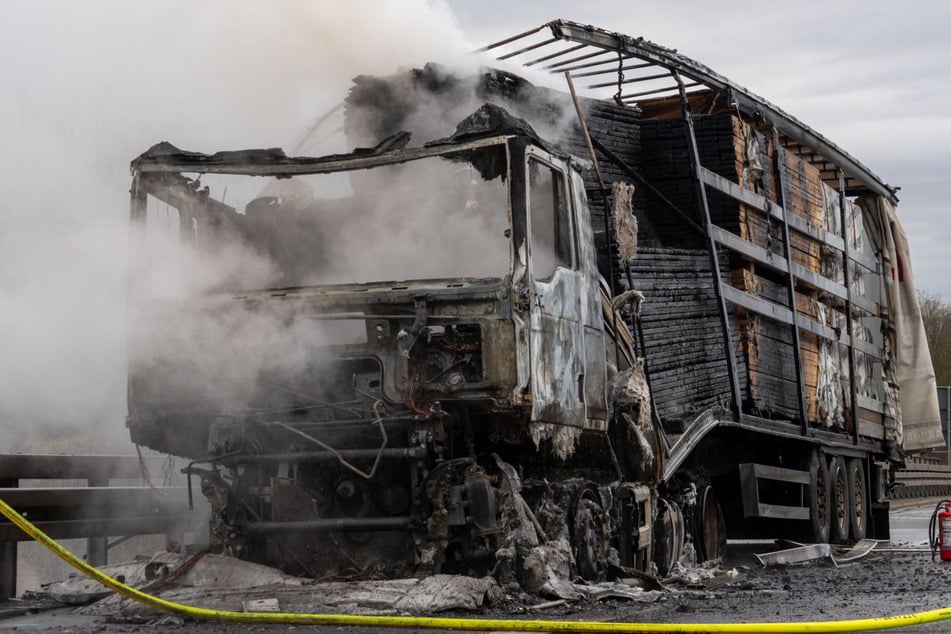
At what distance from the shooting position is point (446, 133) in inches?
362

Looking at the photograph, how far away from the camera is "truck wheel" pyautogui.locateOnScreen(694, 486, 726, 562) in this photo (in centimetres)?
1185

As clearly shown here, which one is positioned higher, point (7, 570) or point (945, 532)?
point (7, 570)

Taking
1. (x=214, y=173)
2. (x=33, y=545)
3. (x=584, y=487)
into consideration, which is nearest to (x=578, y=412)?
(x=584, y=487)

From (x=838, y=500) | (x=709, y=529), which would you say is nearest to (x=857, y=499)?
(x=838, y=500)

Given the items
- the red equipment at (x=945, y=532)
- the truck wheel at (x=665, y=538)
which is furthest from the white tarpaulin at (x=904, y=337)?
the truck wheel at (x=665, y=538)

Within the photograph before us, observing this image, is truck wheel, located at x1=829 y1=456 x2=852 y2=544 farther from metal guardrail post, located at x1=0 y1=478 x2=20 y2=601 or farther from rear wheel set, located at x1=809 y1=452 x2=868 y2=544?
metal guardrail post, located at x1=0 y1=478 x2=20 y2=601

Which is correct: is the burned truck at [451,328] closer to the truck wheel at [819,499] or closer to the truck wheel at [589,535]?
the truck wheel at [589,535]

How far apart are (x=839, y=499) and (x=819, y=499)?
100cm

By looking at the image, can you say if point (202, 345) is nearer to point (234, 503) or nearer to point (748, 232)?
point (234, 503)

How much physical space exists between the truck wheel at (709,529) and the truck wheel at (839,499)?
8.69 feet

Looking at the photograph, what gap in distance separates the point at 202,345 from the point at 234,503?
0.97 meters

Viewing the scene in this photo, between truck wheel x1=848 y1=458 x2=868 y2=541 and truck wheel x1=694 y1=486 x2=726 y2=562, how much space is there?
348 centimetres

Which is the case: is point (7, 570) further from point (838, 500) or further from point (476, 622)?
point (838, 500)

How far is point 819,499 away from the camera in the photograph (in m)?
14.3
